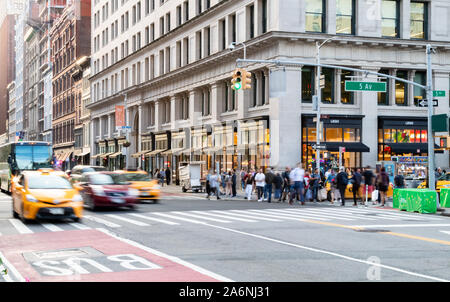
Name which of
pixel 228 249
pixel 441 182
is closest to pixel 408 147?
pixel 441 182

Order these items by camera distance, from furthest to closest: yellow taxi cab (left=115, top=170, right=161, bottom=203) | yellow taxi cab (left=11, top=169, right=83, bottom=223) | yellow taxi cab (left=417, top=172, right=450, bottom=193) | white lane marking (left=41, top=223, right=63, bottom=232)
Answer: yellow taxi cab (left=417, top=172, right=450, bottom=193), yellow taxi cab (left=115, top=170, right=161, bottom=203), yellow taxi cab (left=11, top=169, right=83, bottom=223), white lane marking (left=41, top=223, right=63, bottom=232)

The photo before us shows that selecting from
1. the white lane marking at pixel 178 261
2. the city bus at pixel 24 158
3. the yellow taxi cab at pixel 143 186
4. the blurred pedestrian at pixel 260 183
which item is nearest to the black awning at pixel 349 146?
the blurred pedestrian at pixel 260 183

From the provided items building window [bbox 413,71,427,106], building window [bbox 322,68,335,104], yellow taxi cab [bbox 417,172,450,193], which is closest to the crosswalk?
yellow taxi cab [bbox 417,172,450,193]

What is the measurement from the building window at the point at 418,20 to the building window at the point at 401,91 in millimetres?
2923

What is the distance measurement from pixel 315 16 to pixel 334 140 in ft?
30.1

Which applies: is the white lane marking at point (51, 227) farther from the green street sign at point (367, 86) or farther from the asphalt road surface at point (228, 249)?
the green street sign at point (367, 86)

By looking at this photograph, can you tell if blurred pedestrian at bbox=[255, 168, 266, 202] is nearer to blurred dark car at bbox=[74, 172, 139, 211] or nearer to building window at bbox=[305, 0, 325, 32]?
blurred dark car at bbox=[74, 172, 139, 211]

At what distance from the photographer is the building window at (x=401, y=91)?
4631cm

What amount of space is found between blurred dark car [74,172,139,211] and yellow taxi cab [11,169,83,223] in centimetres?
382

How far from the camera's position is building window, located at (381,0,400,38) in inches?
1793

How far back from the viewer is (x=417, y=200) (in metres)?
26.2

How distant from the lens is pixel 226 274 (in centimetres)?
1059

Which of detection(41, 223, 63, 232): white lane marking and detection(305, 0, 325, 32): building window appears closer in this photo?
detection(41, 223, 63, 232): white lane marking

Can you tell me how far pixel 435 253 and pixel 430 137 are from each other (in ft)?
51.5
